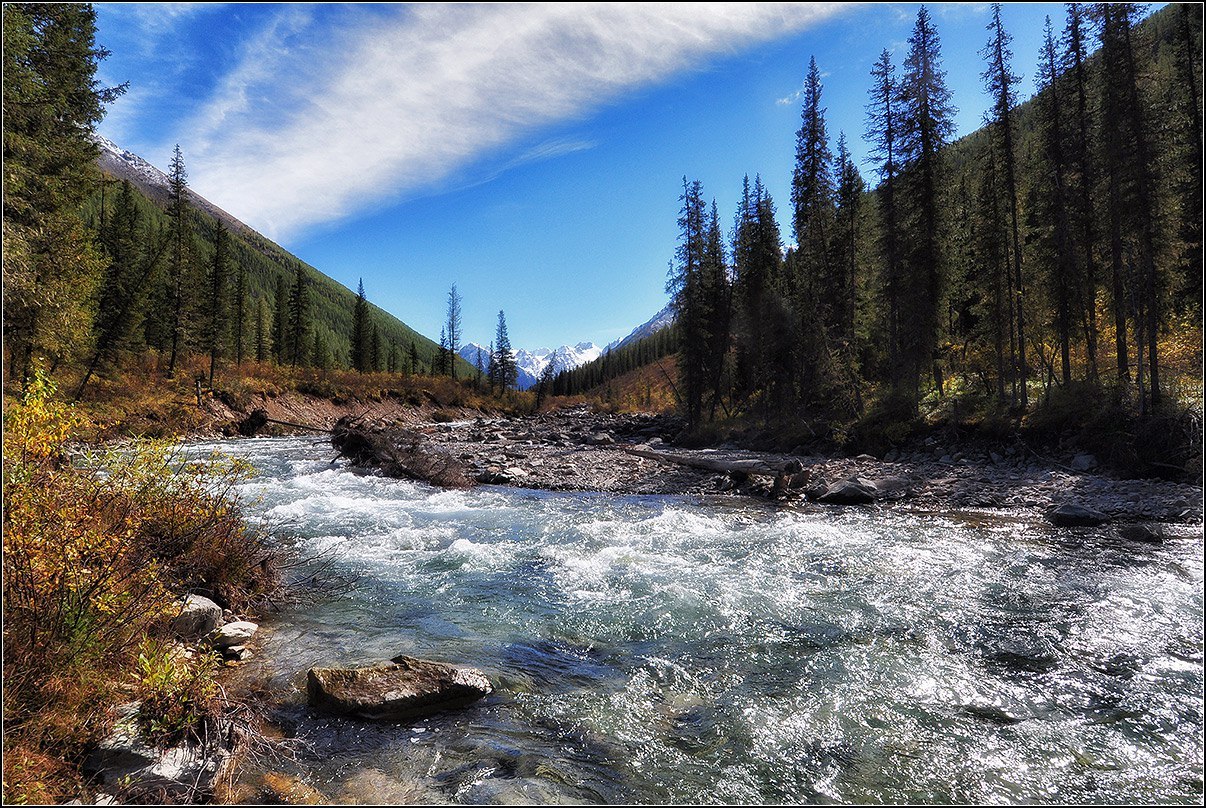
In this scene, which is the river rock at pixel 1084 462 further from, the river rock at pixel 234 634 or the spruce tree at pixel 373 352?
the spruce tree at pixel 373 352

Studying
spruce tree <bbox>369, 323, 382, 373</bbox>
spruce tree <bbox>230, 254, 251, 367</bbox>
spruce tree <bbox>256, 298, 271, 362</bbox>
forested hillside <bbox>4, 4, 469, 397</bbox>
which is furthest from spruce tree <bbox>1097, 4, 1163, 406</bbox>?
spruce tree <bbox>256, 298, 271, 362</bbox>

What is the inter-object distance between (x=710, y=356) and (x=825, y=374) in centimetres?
1371

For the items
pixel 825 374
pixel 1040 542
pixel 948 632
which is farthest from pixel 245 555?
pixel 825 374

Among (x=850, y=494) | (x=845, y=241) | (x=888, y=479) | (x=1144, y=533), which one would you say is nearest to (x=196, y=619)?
(x=850, y=494)

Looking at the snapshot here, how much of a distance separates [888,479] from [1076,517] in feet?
15.9

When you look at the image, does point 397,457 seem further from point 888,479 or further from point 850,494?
point 888,479

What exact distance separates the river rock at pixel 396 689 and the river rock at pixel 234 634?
143 centimetres

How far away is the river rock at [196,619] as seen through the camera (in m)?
5.62

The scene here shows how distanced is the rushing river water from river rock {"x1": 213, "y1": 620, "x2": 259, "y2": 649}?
0.34m

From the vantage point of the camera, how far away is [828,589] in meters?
8.46

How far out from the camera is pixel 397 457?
20188 mm

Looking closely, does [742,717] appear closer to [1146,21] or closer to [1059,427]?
[1059,427]

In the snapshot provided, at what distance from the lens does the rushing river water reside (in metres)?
4.30

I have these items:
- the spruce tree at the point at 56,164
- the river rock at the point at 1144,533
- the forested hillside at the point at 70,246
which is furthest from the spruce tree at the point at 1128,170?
the spruce tree at the point at 56,164
